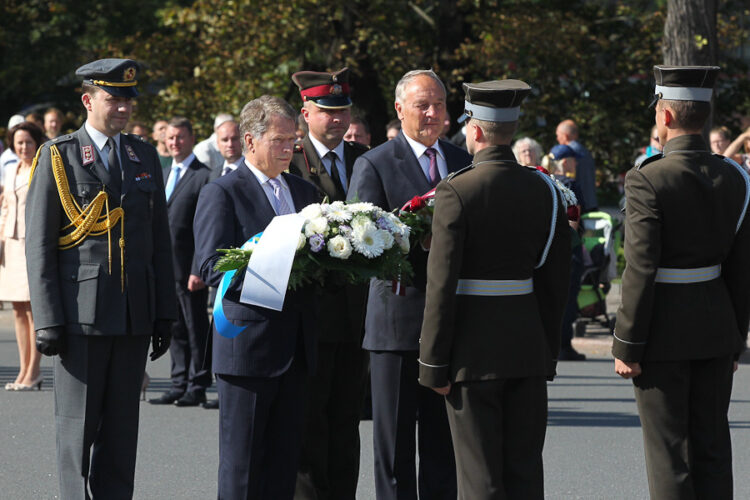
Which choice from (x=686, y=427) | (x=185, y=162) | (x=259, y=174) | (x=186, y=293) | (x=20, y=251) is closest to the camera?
(x=686, y=427)

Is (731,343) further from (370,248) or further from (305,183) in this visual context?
(305,183)

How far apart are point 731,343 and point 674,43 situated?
8651 mm

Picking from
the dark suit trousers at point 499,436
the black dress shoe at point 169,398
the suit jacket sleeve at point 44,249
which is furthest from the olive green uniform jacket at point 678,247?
the black dress shoe at point 169,398

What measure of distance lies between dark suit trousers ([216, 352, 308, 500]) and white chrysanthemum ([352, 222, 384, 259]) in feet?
2.06

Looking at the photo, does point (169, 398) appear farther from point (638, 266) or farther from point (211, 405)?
point (638, 266)

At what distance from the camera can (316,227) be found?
5.24m

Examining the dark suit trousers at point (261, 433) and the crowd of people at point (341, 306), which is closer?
the crowd of people at point (341, 306)

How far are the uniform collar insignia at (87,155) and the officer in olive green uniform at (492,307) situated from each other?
180 cm

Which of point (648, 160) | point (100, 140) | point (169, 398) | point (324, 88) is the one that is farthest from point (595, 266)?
point (100, 140)

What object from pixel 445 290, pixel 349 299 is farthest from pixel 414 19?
pixel 445 290

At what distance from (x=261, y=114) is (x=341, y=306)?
1161 mm

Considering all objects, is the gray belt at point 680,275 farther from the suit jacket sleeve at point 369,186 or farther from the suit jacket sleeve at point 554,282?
the suit jacket sleeve at point 369,186

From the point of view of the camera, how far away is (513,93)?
5035 mm

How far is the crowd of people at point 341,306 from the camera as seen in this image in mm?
5016
